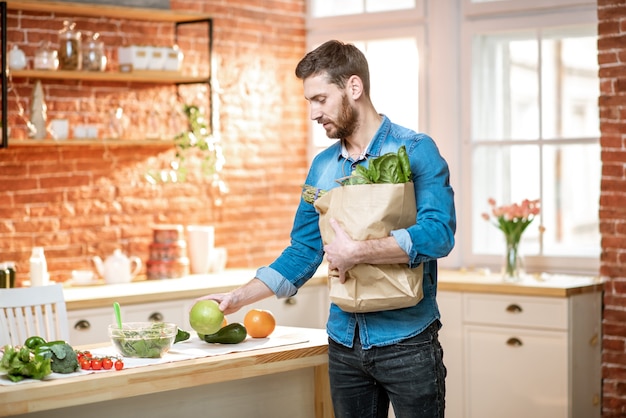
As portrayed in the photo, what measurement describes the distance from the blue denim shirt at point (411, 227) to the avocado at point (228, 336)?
0.69 feet

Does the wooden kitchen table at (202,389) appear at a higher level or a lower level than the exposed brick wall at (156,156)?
lower

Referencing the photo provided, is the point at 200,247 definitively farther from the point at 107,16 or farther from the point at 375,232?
the point at 375,232

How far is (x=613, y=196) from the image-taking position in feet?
16.1

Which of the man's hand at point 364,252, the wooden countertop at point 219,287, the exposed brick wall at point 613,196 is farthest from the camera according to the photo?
the exposed brick wall at point 613,196

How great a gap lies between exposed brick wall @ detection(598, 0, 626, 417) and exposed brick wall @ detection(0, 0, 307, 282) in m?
1.92

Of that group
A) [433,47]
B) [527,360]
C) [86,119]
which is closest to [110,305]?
[86,119]

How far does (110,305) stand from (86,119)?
1129mm

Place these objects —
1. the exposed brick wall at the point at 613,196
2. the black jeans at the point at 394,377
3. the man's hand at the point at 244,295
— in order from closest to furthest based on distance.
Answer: the black jeans at the point at 394,377 → the man's hand at the point at 244,295 → the exposed brick wall at the point at 613,196

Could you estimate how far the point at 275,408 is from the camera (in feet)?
10.7

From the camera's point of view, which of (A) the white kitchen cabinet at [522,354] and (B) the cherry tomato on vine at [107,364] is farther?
(A) the white kitchen cabinet at [522,354]

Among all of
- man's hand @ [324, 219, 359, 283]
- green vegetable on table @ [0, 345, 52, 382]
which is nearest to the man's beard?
man's hand @ [324, 219, 359, 283]

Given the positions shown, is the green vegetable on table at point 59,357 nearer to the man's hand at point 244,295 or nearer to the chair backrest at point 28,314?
the man's hand at point 244,295

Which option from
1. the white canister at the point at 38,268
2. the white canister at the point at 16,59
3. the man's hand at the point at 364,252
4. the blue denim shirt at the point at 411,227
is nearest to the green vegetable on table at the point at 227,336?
the blue denim shirt at the point at 411,227

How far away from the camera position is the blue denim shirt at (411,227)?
2.57 meters
